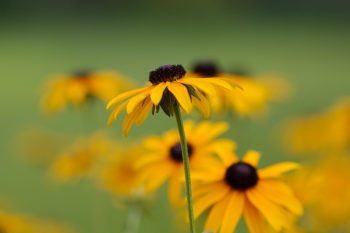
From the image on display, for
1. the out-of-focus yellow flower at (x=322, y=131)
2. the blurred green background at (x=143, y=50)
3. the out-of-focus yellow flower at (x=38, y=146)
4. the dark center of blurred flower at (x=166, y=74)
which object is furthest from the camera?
the blurred green background at (x=143, y=50)

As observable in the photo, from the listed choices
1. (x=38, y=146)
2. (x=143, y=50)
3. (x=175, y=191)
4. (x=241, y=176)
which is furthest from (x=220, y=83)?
(x=143, y=50)

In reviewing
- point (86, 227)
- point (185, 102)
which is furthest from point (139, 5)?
point (185, 102)

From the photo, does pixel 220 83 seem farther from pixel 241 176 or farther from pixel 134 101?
pixel 241 176

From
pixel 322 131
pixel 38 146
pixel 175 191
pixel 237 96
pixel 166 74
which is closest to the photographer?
pixel 166 74

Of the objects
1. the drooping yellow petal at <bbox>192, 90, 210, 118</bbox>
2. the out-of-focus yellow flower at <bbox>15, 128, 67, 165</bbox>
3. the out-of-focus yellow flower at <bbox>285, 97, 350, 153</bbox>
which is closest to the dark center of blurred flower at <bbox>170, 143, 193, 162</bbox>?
the drooping yellow petal at <bbox>192, 90, 210, 118</bbox>

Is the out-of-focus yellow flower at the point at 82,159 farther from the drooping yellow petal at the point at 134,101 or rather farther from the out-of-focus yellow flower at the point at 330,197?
the drooping yellow petal at the point at 134,101

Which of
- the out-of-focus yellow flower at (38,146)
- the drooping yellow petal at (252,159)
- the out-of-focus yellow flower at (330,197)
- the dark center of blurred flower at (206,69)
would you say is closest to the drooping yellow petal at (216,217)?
the drooping yellow petal at (252,159)

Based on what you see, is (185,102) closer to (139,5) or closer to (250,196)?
(250,196)
